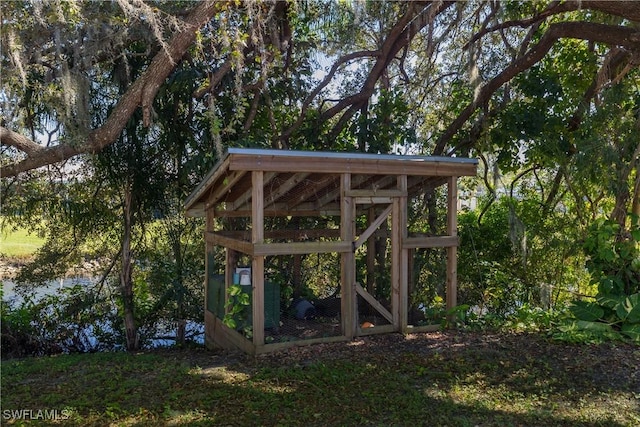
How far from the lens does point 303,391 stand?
14.9ft

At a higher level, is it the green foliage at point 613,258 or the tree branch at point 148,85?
the tree branch at point 148,85

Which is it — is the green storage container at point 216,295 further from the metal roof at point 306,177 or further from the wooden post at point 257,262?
the wooden post at point 257,262

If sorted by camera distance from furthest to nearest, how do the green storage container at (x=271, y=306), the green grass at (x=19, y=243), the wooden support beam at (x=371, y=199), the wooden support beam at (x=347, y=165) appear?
the green grass at (x=19, y=243) < the green storage container at (x=271, y=306) < the wooden support beam at (x=371, y=199) < the wooden support beam at (x=347, y=165)

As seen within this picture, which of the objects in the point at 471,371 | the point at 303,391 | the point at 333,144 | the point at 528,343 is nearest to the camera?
the point at 303,391

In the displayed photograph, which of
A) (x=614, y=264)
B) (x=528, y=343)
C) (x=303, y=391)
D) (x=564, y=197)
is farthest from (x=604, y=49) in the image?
(x=303, y=391)

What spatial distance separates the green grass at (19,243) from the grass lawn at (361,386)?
3739 mm

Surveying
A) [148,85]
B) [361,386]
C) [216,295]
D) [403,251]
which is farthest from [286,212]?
[361,386]

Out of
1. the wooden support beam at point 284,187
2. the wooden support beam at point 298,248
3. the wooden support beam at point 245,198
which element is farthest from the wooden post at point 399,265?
the wooden support beam at point 245,198

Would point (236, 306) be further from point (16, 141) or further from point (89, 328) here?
point (89, 328)

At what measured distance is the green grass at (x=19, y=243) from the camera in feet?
30.3

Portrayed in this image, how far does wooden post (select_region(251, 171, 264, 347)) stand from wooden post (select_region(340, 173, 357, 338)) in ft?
3.22

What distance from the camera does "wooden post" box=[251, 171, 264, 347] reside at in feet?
17.9

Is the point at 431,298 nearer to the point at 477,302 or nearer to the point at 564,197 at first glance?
the point at 477,302

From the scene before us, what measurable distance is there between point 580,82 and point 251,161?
623 cm
